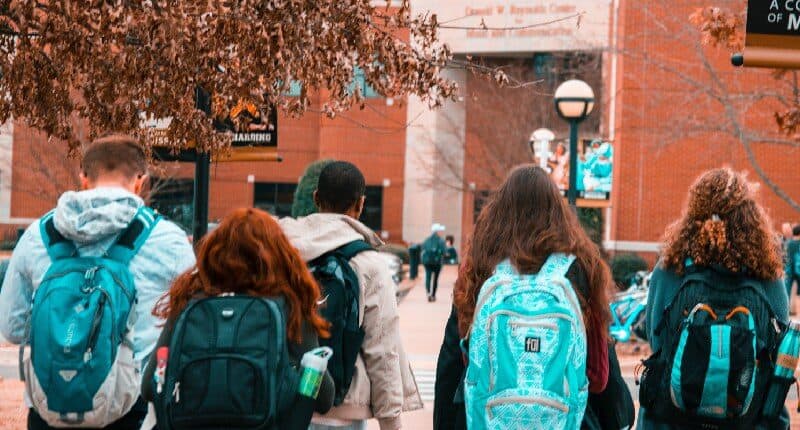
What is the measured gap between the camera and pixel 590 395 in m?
4.75

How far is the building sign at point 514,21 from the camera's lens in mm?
41344

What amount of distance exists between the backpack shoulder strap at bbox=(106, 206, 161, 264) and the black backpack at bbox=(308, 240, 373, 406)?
67 cm

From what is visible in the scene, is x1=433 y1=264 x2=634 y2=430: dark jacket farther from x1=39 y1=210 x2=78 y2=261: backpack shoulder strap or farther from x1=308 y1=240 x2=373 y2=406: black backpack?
x1=39 y1=210 x2=78 y2=261: backpack shoulder strap

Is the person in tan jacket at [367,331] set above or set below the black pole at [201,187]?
below

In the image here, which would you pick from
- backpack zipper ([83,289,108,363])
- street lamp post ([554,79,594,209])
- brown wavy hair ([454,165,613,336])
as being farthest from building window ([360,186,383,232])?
backpack zipper ([83,289,108,363])

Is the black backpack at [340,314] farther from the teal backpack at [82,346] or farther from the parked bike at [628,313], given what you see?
the parked bike at [628,313]

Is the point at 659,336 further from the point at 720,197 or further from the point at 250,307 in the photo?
the point at 250,307

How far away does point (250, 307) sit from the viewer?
413 centimetres

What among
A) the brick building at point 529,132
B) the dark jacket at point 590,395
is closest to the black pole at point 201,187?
the dark jacket at point 590,395

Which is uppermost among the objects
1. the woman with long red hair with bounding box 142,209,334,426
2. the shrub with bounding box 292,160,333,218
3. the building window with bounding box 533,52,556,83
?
the building window with bounding box 533,52,556,83

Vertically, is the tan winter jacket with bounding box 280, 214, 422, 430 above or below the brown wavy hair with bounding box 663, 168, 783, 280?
below

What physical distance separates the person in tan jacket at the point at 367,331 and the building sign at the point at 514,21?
33.9 metres

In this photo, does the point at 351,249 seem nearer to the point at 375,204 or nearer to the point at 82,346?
the point at 82,346

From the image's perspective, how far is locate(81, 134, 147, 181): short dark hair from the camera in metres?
5.06
